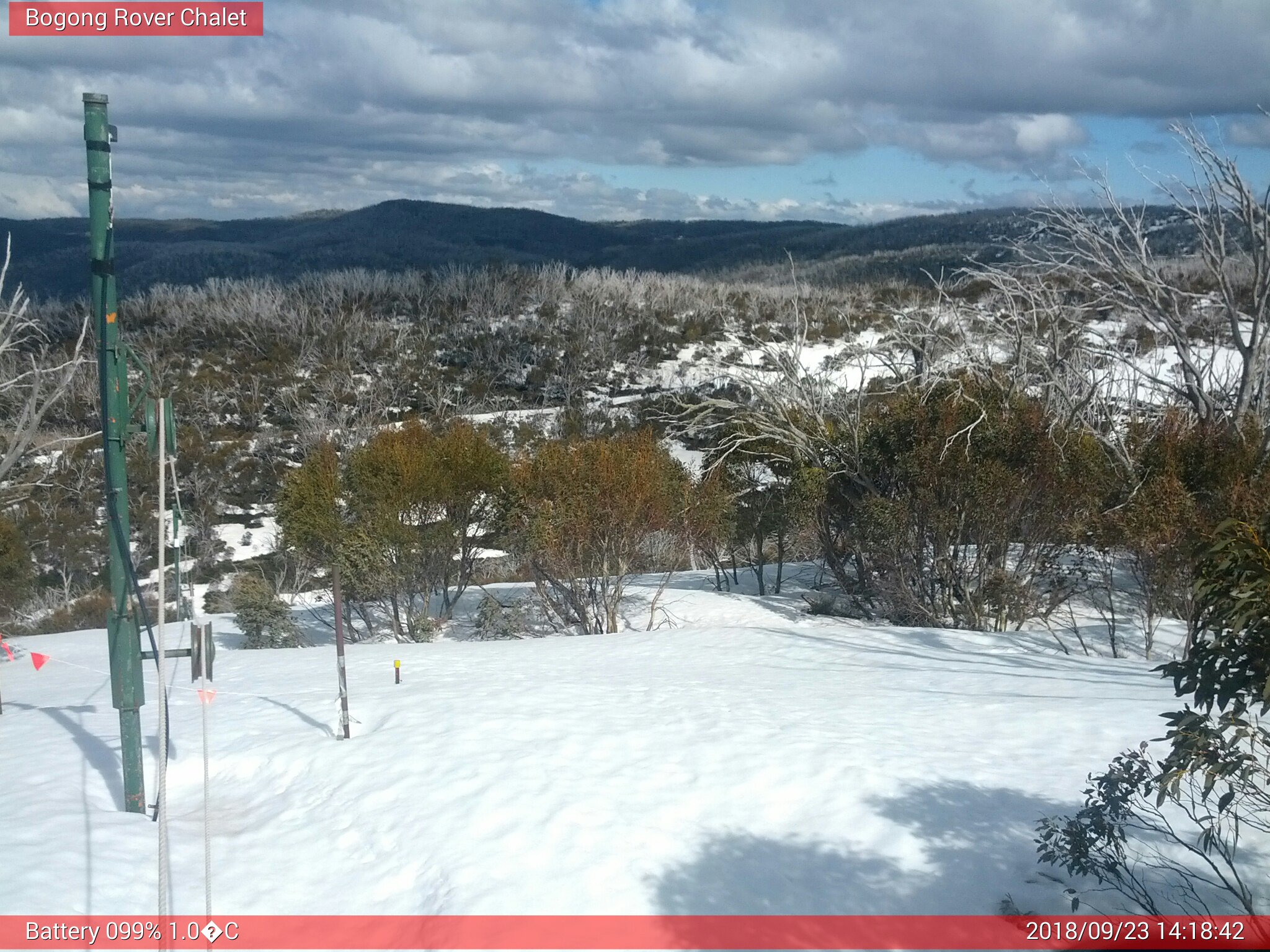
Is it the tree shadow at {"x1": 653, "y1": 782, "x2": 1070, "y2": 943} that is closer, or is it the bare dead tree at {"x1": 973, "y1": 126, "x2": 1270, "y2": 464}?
the tree shadow at {"x1": 653, "y1": 782, "x2": 1070, "y2": 943}

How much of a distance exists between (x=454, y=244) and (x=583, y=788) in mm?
128287

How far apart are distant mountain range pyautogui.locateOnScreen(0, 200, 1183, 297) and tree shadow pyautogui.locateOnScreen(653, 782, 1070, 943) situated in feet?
237

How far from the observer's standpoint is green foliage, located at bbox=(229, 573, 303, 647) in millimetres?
18156

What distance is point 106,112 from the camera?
6.13 m

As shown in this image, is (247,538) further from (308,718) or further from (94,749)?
(94,749)

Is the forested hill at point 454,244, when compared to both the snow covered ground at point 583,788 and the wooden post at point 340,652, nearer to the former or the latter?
the snow covered ground at point 583,788

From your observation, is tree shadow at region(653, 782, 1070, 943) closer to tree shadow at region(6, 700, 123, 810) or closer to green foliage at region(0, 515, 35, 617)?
tree shadow at region(6, 700, 123, 810)

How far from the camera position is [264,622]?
716 inches

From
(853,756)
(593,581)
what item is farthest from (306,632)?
(853,756)

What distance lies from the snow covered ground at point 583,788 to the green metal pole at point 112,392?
1.29 m

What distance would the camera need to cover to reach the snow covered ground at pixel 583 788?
20.2 feet

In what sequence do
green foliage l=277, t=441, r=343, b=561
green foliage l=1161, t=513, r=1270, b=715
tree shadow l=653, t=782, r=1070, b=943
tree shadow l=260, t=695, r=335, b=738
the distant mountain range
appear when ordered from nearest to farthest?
green foliage l=1161, t=513, r=1270, b=715 < tree shadow l=653, t=782, r=1070, b=943 < tree shadow l=260, t=695, r=335, b=738 < green foliage l=277, t=441, r=343, b=561 < the distant mountain range

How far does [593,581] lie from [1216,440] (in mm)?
10345
